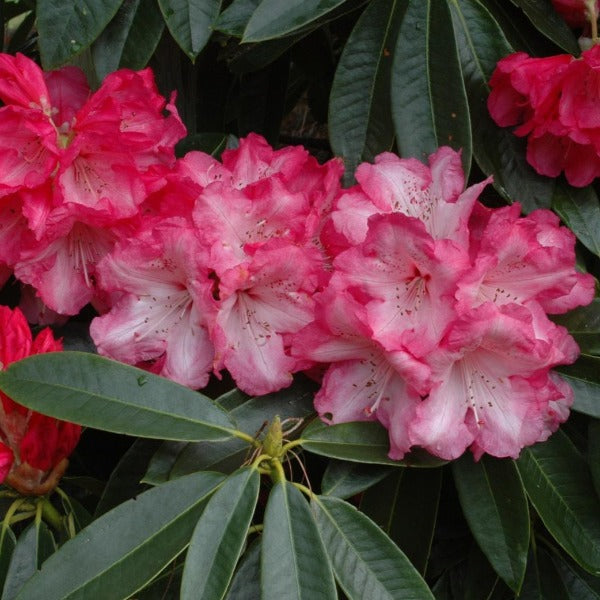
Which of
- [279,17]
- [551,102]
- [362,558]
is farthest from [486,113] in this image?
[362,558]

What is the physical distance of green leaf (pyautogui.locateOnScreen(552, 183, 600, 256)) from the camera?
1.05 meters

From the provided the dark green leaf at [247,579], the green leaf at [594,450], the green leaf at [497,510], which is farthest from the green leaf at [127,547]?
the green leaf at [594,450]

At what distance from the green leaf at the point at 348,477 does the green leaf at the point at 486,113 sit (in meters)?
0.35

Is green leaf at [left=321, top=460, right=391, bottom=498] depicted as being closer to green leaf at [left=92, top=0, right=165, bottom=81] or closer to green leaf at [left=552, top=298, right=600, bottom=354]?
green leaf at [left=552, top=298, right=600, bottom=354]

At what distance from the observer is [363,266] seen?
0.86 metres

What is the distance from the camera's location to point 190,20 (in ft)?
3.30

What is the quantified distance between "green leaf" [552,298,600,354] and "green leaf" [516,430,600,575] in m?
0.09

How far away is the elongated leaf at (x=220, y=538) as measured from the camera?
0.77 m

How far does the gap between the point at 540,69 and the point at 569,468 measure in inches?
16.1

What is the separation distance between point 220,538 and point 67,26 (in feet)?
1.79

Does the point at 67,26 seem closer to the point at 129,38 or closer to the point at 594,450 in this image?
the point at 129,38

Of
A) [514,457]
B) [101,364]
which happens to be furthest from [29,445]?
[514,457]

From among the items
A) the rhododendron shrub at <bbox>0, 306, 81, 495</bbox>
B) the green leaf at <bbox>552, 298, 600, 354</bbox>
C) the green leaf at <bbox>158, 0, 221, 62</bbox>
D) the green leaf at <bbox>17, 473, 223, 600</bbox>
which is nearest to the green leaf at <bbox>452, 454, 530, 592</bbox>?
the green leaf at <bbox>552, 298, 600, 354</bbox>

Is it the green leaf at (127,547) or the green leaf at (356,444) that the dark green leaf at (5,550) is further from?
the green leaf at (356,444)
